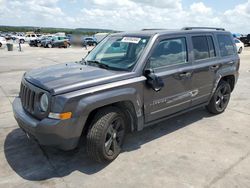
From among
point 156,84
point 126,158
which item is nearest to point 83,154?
point 126,158

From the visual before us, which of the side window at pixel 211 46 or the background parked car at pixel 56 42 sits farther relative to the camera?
the background parked car at pixel 56 42

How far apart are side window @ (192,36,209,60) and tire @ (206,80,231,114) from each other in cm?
94

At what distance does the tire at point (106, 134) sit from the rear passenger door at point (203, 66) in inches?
70.0

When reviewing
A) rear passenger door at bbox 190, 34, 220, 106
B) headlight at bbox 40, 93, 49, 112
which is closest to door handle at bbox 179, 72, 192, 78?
rear passenger door at bbox 190, 34, 220, 106

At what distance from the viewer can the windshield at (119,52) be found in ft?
13.5

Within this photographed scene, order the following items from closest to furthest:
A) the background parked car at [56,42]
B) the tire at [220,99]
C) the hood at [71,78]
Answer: the hood at [71,78] → the tire at [220,99] → the background parked car at [56,42]

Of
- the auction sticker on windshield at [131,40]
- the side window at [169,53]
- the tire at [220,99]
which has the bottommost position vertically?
the tire at [220,99]

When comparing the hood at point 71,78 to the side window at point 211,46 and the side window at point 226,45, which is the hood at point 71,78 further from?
the side window at point 226,45

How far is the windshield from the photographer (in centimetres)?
411

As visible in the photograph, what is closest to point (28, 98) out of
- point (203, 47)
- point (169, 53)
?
point (169, 53)

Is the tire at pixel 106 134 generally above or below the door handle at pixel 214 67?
below

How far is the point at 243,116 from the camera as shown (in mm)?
5918

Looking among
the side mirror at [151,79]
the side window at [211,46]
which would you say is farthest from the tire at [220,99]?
the side mirror at [151,79]

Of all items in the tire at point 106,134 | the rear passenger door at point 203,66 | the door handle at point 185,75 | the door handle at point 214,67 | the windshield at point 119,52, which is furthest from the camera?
the door handle at point 214,67
